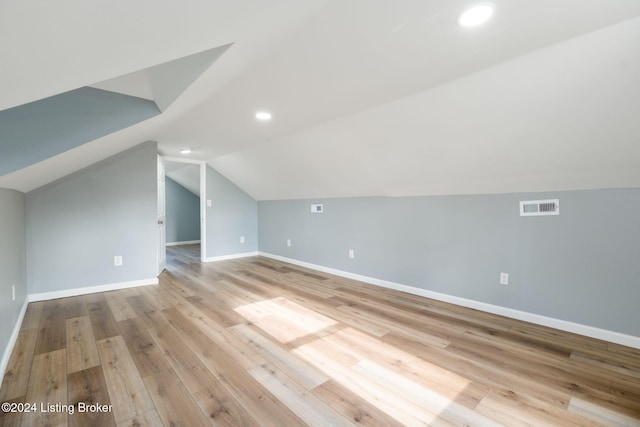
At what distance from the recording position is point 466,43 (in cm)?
154

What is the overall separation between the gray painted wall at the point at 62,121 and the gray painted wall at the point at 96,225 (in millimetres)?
1424

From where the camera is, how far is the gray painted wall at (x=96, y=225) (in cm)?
325

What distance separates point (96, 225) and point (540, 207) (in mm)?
4855

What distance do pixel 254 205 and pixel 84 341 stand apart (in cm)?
407

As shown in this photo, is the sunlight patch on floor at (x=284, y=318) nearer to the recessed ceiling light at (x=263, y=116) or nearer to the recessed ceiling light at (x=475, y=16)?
the recessed ceiling light at (x=263, y=116)

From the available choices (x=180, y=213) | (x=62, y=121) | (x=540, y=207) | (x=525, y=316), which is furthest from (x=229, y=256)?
(x=540, y=207)

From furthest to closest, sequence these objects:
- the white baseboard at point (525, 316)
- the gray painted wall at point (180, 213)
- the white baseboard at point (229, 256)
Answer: the gray painted wall at point (180, 213)
the white baseboard at point (229, 256)
the white baseboard at point (525, 316)

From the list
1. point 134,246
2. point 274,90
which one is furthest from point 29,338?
point 274,90

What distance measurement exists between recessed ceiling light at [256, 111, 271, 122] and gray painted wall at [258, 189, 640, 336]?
180 centimetres

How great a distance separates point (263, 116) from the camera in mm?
2771

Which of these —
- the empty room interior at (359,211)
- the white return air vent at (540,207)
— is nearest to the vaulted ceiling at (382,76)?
the empty room interior at (359,211)

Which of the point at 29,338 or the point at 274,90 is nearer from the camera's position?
the point at 274,90

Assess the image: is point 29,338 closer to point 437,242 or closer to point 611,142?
point 437,242

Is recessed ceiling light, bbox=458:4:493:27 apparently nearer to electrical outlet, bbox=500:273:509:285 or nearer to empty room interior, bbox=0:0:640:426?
empty room interior, bbox=0:0:640:426
